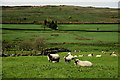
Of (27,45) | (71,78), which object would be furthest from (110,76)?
(27,45)

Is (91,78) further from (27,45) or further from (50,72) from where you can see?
(27,45)

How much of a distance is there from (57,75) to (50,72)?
140cm

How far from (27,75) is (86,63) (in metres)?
7.99

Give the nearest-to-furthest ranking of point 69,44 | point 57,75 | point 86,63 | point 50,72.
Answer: point 57,75
point 50,72
point 86,63
point 69,44

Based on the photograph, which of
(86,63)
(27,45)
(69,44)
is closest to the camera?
(86,63)

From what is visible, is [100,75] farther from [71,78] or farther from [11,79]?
[11,79]

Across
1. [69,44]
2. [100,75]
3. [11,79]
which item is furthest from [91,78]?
[69,44]

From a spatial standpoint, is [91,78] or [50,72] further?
[50,72]

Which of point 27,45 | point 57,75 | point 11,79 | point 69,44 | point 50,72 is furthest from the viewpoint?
Answer: point 69,44

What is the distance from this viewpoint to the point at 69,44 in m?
70.8

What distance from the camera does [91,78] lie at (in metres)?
15.7

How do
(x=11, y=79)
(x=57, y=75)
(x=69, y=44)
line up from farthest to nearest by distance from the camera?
(x=69, y=44)
(x=57, y=75)
(x=11, y=79)

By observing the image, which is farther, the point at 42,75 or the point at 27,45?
the point at 27,45

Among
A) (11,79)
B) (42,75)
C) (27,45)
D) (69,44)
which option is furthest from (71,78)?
(69,44)
